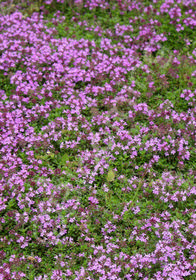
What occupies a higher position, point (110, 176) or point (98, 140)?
point (98, 140)

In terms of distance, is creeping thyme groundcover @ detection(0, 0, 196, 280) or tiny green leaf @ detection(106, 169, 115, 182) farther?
tiny green leaf @ detection(106, 169, 115, 182)

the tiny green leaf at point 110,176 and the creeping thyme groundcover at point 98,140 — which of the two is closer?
the creeping thyme groundcover at point 98,140

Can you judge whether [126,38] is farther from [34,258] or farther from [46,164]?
[34,258]

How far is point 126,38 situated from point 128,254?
A: 5766 mm

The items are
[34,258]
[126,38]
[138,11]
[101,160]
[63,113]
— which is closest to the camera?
[34,258]

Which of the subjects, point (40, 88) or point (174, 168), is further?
point (40, 88)

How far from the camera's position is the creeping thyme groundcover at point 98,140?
593cm

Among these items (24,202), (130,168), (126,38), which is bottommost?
(24,202)

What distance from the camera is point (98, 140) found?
286 inches

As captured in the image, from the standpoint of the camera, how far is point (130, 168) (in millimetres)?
7121

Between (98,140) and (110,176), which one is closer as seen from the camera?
(110,176)

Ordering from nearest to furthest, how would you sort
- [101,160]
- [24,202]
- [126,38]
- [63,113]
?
1. [24,202]
2. [101,160]
3. [63,113]
4. [126,38]

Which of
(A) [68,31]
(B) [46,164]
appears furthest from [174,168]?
(A) [68,31]

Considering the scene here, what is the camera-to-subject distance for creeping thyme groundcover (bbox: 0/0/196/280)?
233 inches
